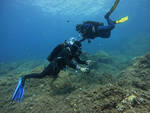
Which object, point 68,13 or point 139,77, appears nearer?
point 139,77

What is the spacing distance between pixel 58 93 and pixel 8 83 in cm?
473

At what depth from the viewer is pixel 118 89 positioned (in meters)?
3.20

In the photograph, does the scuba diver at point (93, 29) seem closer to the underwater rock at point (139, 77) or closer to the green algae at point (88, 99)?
the green algae at point (88, 99)

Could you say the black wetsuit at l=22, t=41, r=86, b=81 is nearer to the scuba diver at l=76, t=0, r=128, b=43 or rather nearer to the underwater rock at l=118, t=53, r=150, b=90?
the scuba diver at l=76, t=0, r=128, b=43

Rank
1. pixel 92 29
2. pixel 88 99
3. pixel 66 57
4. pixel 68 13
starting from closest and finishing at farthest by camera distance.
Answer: pixel 88 99 < pixel 66 57 < pixel 92 29 < pixel 68 13

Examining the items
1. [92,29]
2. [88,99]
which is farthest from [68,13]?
[88,99]

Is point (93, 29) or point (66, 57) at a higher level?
point (93, 29)

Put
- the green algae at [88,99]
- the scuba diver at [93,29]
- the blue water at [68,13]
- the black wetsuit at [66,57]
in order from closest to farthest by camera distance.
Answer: the green algae at [88,99]
the black wetsuit at [66,57]
the scuba diver at [93,29]
the blue water at [68,13]

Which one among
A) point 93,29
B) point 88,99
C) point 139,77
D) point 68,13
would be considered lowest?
point 139,77

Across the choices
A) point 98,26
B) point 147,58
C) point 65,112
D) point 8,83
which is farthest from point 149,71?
point 8,83

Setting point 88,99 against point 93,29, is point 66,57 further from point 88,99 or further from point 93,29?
point 93,29

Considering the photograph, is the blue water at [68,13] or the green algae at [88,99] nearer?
the green algae at [88,99]

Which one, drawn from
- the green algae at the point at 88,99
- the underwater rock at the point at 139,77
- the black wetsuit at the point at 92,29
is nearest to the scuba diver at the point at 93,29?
the black wetsuit at the point at 92,29

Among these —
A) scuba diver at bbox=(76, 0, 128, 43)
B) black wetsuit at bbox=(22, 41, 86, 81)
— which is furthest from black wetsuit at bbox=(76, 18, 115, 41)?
black wetsuit at bbox=(22, 41, 86, 81)
